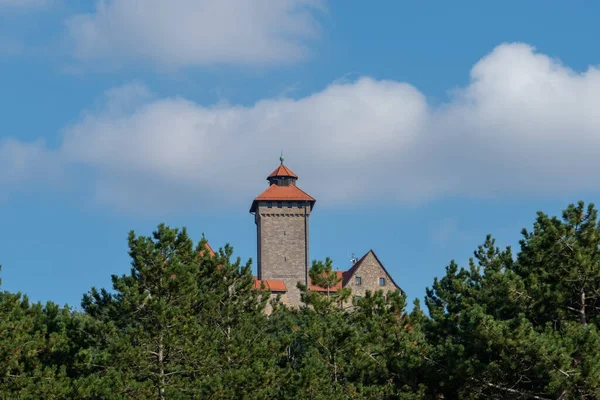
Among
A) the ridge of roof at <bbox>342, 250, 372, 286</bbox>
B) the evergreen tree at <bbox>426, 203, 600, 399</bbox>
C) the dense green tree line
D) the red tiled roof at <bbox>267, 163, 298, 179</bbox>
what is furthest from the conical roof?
the evergreen tree at <bbox>426, 203, 600, 399</bbox>

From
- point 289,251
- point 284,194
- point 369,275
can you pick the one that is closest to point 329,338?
point 369,275

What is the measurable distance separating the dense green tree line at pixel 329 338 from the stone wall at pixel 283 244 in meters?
46.9

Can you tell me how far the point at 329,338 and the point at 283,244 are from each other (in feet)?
176

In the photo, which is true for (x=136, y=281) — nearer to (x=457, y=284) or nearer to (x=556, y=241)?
(x=457, y=284)

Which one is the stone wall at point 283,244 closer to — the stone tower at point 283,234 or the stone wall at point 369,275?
the stone tower at point 283,234

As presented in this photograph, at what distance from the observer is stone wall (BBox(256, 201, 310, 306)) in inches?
Result: 3273

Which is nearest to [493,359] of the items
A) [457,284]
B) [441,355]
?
[441,355]

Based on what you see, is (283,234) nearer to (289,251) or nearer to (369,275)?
(289,251)

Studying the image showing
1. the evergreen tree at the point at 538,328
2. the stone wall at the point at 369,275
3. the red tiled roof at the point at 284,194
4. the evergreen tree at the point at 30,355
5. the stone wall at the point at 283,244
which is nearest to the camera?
the evergreen tree at the point at 538,328

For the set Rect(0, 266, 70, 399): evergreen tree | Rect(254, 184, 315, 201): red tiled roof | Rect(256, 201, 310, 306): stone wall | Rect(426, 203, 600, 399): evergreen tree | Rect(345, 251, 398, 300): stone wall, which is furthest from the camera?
Rect(254, 184, 315, 201): red tiled roof

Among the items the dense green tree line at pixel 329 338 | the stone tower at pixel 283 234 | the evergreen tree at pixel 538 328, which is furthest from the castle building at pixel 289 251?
the evergreen tree at pixel 538 328

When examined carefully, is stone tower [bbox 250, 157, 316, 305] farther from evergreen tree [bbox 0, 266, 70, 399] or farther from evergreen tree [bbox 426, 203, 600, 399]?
evergreen tree [bbox 426, 203, 600, 399]

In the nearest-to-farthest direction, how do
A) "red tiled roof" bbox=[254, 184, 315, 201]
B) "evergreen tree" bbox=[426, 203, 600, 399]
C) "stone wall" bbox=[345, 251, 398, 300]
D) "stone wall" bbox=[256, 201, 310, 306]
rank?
"evergreen tree" bbox=[426, 203, 600, 399], "stone wall" bbox=[345, 251, 398, 300], "stone wall" bbox=[256, 201, 310, 306], "red tiled roof" bbox=[254, 184, 315, 201]

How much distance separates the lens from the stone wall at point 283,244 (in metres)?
83.1
